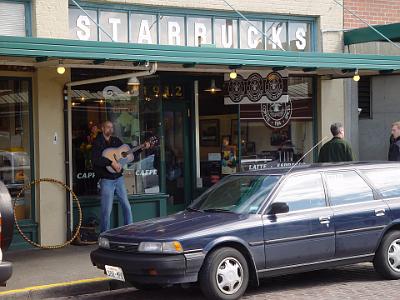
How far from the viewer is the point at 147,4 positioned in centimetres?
1234

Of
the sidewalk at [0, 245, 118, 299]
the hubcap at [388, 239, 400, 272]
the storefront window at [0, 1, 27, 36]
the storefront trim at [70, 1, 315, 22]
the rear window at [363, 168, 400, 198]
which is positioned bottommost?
the sidewalk at [0, 245, 118, 299]

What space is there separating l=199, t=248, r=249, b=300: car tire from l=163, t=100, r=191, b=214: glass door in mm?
6075

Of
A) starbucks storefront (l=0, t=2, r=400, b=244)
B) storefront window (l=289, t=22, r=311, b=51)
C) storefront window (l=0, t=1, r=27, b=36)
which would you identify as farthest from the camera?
storefront window (l=289, t=22, r=311, b=51)

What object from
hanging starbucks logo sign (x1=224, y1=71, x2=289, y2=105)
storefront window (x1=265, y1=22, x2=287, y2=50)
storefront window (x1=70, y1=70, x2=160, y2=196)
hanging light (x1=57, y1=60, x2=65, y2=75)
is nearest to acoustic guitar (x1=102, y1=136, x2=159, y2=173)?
storefront window (x1=70, y1=70, x2=160, y2=196)

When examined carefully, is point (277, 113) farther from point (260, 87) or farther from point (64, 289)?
point (64, 289)

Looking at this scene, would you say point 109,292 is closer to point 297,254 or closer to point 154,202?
point 297,254

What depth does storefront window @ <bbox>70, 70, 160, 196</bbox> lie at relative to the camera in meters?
12.0

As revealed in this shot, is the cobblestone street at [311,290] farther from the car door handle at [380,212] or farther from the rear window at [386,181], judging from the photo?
the rear window at [386,181]

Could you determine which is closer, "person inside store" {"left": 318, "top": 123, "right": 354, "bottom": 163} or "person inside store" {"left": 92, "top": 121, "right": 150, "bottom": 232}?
"person inside store" {"left": 92, "top": 121, "right": 150, "bottom": 232}

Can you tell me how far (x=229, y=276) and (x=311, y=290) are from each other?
132 cm

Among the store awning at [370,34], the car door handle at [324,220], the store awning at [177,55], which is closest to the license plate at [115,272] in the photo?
the car door handle at [324,220]

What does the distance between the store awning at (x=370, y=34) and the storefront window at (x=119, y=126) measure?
4395mm

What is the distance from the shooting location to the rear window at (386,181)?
887cm

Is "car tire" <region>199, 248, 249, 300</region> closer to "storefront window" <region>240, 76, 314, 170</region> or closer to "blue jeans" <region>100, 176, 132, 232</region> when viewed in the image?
"blue jeans" <region>100, 176, 132, 232</region>
